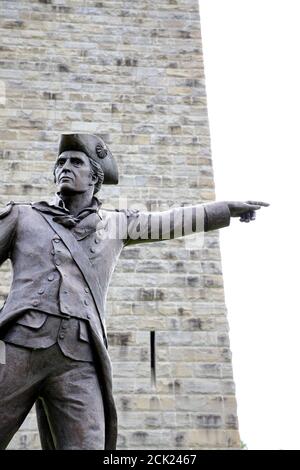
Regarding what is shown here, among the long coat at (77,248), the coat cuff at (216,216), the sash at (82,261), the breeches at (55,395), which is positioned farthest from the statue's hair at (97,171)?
the breeches at (55,395)

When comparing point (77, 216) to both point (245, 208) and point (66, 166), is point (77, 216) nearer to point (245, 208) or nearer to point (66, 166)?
point (66, 166)

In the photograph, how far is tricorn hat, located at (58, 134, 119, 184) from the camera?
97.5 inches

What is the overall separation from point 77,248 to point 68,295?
201 millimetres

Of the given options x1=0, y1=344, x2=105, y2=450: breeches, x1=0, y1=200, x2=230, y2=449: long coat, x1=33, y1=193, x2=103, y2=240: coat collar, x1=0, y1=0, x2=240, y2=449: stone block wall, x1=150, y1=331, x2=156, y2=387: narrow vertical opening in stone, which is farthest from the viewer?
x1=150, y1=331, x2=156, y2=387: narrow vertical opening in stone

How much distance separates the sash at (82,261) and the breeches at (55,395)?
19 centimetres

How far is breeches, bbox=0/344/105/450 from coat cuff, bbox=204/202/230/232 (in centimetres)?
72

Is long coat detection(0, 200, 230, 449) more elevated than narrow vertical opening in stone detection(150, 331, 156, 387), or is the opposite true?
narrow vertical opening in stone detection(150, 331, 156, 387)

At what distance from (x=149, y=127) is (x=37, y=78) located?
53.8 inches

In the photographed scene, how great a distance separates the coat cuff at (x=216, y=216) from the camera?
2471 millimetres

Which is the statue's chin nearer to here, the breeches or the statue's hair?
the statue's hair

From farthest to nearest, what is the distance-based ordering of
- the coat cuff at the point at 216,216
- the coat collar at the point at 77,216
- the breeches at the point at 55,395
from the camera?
the coat cuff at the point at 216,216 < the coat collar at the point at 77,216 < the breeches at the point at 55,395

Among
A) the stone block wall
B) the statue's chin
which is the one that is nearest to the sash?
the statue's chin

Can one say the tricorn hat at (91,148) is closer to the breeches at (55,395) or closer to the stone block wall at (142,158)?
the breeches at (55,395)

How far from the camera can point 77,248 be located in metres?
2.26
